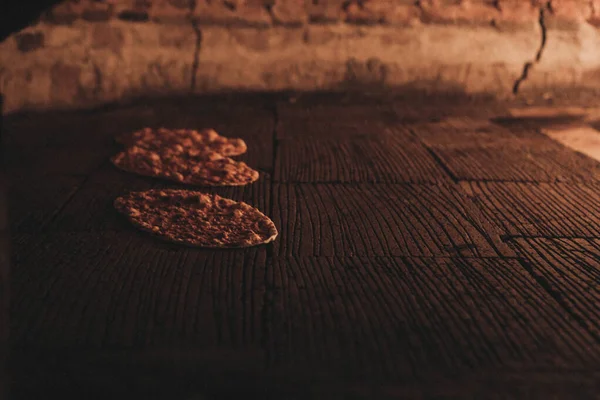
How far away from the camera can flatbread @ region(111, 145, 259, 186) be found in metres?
2.26

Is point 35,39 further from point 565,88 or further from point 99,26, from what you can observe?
point 565,88

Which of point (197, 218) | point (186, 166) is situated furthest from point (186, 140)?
point (197, 218)

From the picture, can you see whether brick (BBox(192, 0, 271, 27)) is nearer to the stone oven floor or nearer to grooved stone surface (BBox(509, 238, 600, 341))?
the stone oven floor

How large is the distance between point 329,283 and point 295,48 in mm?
2180

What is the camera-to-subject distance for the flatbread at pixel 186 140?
8.58ft

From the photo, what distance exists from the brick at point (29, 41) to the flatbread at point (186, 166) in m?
1.06

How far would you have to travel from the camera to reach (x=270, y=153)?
2.63 metres

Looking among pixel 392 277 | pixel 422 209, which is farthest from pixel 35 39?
pixel 392 277

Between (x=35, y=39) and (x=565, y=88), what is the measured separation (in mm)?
3061

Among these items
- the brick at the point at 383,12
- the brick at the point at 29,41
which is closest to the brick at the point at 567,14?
the brick at the point at 383,12

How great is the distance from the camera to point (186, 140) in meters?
2.69

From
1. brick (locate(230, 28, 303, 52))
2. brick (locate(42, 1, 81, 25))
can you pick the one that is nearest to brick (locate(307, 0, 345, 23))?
brick (locate(230, 28, 303, 52))

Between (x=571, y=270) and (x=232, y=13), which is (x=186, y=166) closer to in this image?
(x=232, y=13)

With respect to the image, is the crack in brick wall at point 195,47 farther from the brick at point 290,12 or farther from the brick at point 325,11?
the brick at point 325,11
